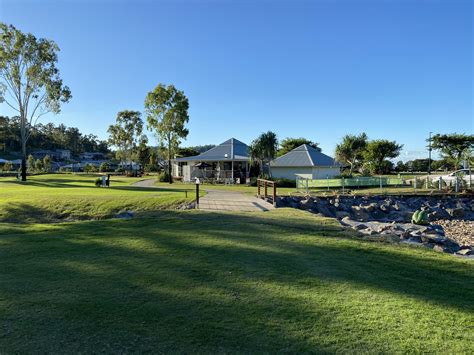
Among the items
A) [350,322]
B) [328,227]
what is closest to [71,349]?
[350,322]

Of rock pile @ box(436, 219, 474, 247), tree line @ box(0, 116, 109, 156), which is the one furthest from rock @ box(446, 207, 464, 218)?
tree line @ box(0, 116, 109, 156)

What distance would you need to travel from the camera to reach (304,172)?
32.9 meters

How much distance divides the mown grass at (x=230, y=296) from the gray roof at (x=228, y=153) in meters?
27.1

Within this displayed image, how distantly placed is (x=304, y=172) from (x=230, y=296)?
2930cm

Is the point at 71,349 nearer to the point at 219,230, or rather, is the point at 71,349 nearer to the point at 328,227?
the point at 219,230

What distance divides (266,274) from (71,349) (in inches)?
113

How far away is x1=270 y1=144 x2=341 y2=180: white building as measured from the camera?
107 ft

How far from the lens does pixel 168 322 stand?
3662 mm

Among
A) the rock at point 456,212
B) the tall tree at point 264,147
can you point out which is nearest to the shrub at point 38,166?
the tall tree at point 264,147

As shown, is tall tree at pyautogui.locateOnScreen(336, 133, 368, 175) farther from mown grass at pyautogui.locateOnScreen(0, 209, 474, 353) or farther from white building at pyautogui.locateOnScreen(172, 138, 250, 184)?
mown grass at pyautogui.locateOnScreen(0, 209, 474, 353)

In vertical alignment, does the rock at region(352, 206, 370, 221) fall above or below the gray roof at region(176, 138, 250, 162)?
below

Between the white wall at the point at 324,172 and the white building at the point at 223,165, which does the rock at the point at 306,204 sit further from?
the white building at the point at 223,165

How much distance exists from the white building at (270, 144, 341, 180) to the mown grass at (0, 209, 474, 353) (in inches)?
995

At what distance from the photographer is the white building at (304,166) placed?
107 feet
